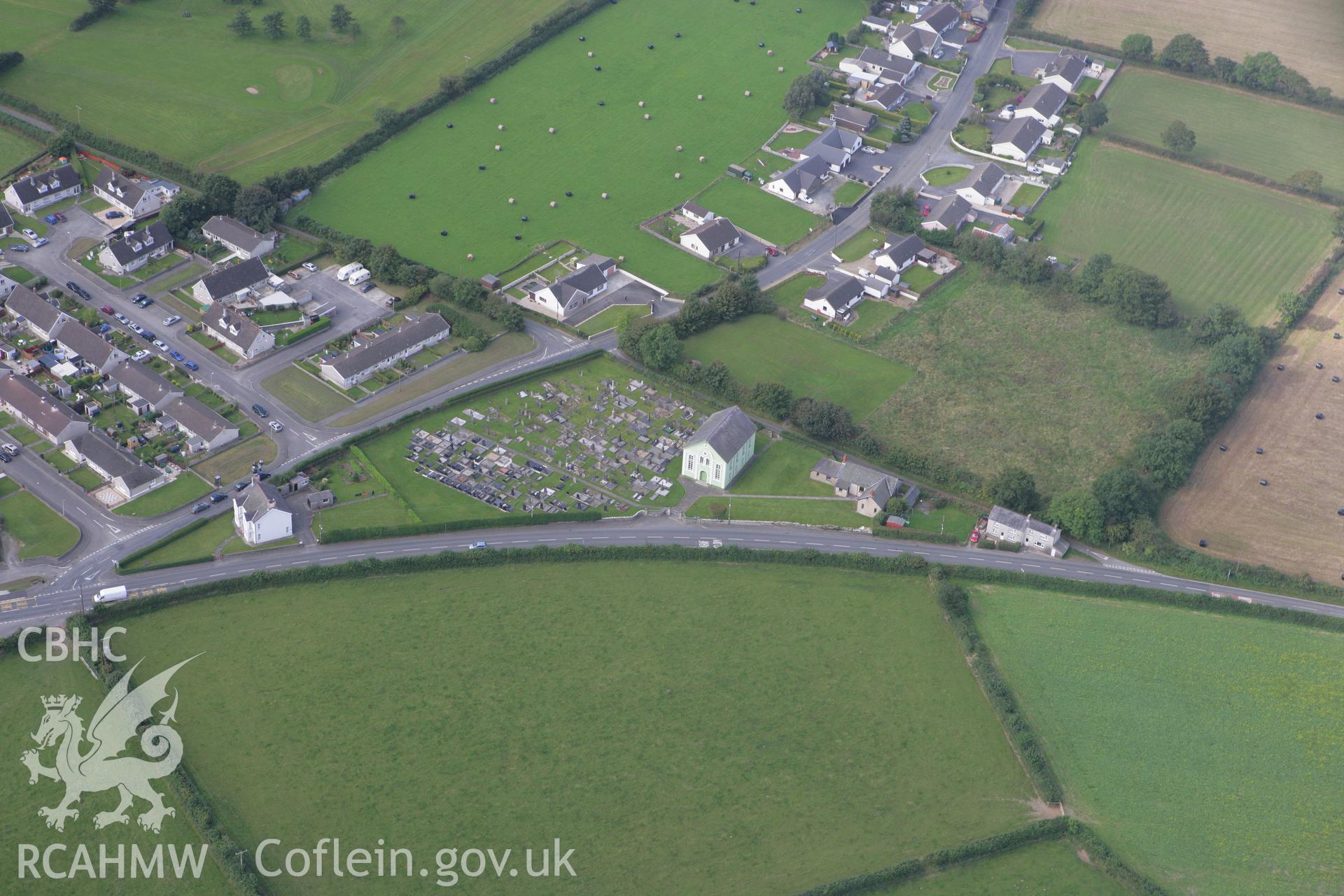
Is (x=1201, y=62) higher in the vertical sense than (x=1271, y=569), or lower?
higher

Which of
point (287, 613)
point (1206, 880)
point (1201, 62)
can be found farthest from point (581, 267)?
point (1201, 62)

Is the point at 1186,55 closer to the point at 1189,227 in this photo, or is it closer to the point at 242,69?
the point at 1189,227

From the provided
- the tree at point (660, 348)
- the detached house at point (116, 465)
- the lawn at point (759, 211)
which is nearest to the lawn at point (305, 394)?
the detached house at point (116, 465)

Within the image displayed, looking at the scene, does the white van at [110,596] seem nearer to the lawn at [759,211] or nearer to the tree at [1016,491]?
the tree at [1016,491]

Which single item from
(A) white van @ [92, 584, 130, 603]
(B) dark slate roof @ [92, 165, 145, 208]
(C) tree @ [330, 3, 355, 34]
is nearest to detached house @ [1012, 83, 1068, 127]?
(C) tree @ [330, 3, 355, 34]

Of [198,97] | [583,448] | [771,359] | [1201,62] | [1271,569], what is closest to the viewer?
[1271,569]

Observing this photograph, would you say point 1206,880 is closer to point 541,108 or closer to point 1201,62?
point 541,108

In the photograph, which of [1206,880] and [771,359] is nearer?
[1206,880]

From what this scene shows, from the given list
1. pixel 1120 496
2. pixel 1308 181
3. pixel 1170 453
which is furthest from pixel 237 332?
pixel 1308 181
